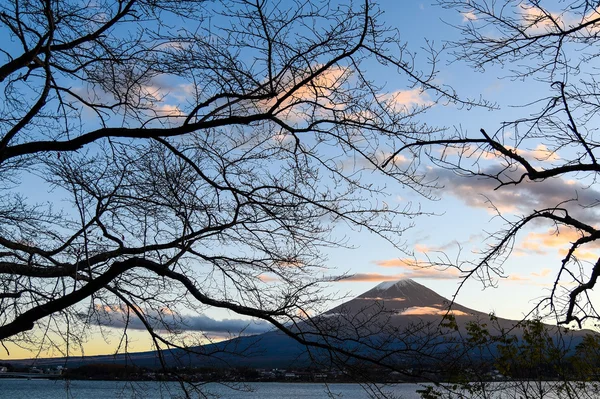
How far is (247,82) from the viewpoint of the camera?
5.75m

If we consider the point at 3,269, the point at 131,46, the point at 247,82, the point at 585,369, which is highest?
the point at 131,46

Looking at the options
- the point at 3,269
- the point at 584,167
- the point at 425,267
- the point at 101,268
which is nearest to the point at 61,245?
the point at 101,268

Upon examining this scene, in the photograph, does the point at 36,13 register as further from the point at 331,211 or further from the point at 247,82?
the point at 331,211

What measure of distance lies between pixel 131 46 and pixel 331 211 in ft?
8.49

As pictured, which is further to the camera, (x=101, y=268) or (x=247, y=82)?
(x=101, y=268)

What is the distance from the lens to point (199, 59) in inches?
226

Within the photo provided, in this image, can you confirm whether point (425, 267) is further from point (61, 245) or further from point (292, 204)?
point (61, 245)

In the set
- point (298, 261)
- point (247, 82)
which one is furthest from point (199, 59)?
point (298, 261)

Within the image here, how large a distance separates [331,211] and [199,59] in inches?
71.0

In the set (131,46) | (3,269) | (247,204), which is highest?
(131,46)

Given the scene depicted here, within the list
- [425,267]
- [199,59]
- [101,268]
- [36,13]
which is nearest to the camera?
[425,267]

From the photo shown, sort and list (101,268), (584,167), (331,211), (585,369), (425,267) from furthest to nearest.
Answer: (101,268), (585,369), (331,211), (425,267), (584,167)

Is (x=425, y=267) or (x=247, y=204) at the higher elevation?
(x=247, y=204)

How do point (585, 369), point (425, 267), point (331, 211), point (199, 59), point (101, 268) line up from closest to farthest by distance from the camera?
point (425, 267) → point (199, 59) → point (331, 211) → point (585, 369) → point (101, 268)
